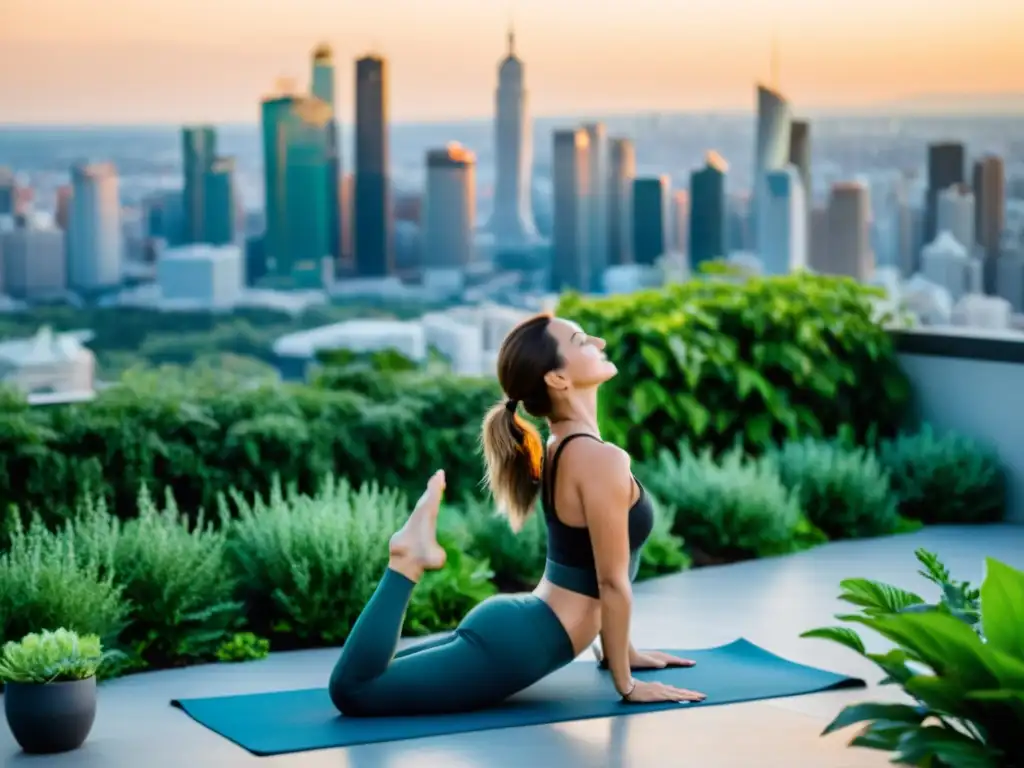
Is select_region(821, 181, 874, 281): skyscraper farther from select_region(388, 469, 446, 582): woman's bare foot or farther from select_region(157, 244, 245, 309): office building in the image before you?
select_region(388, 469, 446, 582): woman's bare foot

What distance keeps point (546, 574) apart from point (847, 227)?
14989mm

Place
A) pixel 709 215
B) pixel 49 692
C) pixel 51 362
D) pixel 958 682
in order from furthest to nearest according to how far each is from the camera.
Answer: pixel 709 215 → pixel 51 362 → pixel 49 692 → pixel 958 682

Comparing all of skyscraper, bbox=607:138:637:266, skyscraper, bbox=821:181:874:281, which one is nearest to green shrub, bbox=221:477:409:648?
skyscraper, bbox=607:138:637:266

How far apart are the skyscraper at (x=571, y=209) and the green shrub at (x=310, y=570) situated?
10799 mm

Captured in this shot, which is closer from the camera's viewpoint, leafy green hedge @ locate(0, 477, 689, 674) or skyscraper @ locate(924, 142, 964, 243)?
leafy green hedge @ locate(0, 477, 689, 674)

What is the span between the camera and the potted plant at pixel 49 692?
5.23 m

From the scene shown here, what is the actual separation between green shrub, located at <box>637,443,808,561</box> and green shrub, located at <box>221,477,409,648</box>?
2.16 meters

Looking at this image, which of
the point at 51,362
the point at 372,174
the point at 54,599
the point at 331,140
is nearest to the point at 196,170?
the point at 331,140

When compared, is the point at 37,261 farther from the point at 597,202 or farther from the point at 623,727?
the point at 623,727

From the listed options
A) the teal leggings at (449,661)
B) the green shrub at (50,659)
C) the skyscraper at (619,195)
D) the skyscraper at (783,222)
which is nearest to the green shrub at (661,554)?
the teal leggings at (449,661)

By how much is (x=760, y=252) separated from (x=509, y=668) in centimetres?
1383

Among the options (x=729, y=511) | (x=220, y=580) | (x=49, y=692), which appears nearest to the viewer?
(x=49, y=692)

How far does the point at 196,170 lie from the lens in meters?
17.0

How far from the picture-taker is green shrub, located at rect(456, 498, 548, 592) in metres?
7.88
